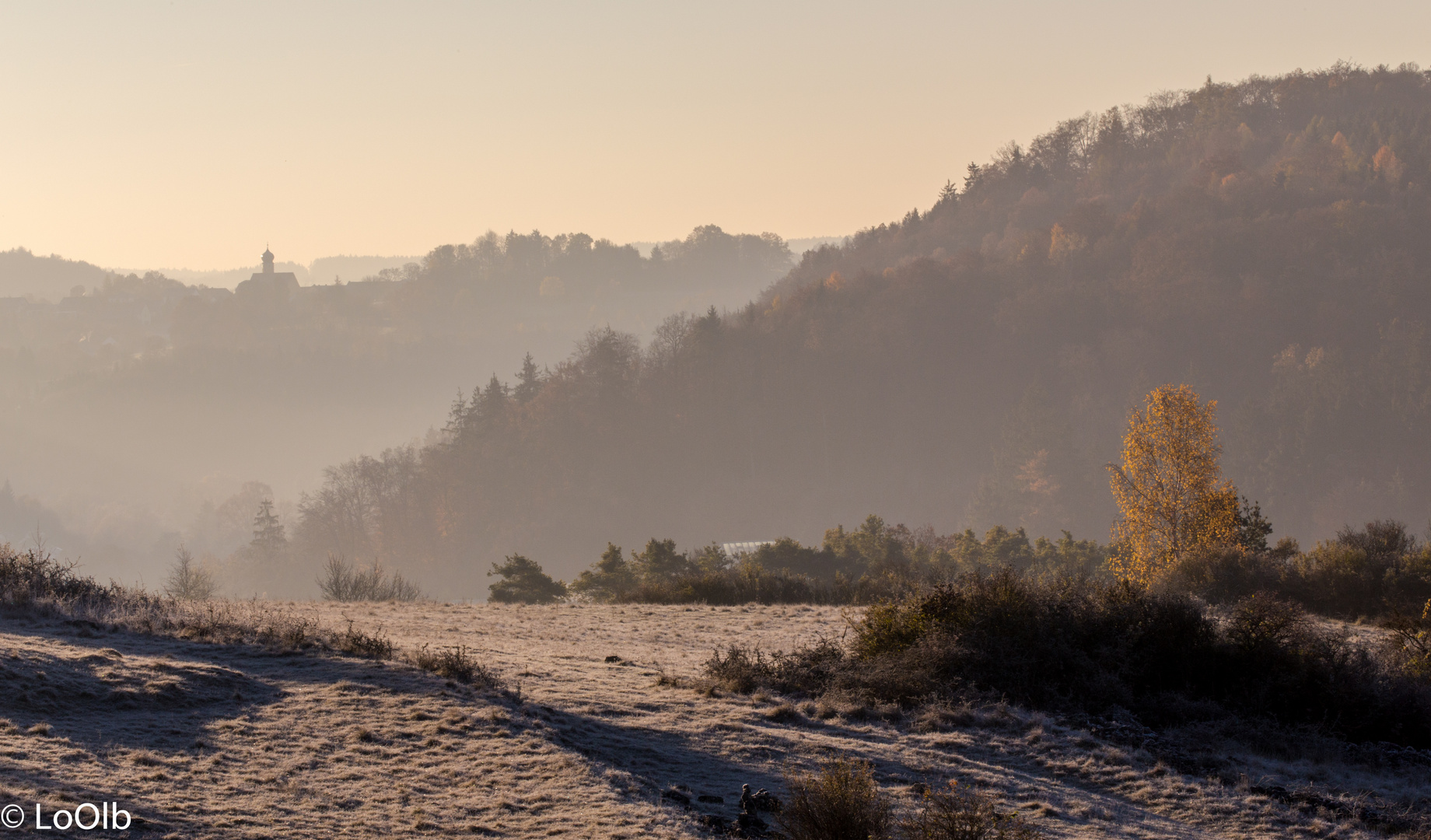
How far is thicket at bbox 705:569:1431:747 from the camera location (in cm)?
1091

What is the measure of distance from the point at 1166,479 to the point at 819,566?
49.5 feet

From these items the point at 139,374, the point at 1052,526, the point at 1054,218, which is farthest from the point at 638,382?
the point at 139,374

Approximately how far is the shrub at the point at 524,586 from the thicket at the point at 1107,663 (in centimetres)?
2259

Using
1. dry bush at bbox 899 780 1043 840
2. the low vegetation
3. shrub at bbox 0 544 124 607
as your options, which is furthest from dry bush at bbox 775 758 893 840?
shrub at bbox 0 544 124 607

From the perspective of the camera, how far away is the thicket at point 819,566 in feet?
90.8

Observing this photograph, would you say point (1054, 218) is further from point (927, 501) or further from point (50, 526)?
point (50, 526)

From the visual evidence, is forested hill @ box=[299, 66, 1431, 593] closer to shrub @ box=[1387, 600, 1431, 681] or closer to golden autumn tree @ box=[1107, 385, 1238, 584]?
golden autumn tree @ box=[1107, 385, 1238, 584]

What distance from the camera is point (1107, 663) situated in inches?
459

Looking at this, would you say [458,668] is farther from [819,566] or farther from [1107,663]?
[819,566]

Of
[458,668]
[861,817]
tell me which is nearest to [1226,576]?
[458,668]

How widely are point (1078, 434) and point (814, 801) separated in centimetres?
9949

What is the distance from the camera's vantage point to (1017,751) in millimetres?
9539

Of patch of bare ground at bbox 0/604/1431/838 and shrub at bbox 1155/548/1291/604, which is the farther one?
shrub at bbox 1155/548/1291/604

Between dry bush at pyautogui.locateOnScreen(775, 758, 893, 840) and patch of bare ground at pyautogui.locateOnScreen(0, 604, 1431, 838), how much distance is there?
1241mm
